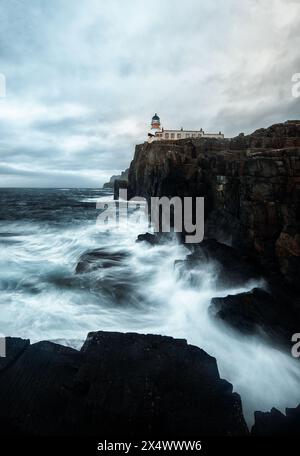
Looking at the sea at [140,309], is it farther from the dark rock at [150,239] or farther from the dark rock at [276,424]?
the dark rock at [276,424]

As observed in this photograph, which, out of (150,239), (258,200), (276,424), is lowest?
(276,424)

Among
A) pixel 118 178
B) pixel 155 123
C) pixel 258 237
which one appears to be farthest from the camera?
pixel 118 178

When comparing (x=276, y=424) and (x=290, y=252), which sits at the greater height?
(x=290, y=252)

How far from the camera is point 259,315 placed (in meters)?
7.28

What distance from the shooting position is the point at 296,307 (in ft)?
25.6

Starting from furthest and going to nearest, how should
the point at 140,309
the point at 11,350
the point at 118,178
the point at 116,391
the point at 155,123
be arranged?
the point at 118,178 < the point at 155,123 < the point at 140,309 < the point at 11,350 < the point at 116,391

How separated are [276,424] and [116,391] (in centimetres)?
232

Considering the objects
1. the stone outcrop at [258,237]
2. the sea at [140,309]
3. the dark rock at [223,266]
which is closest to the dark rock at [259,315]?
the stone outcrop at [258,237]

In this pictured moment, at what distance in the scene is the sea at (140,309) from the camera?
583 cm

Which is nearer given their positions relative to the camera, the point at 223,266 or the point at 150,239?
the point at 223,266

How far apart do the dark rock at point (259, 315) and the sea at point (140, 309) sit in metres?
0.24

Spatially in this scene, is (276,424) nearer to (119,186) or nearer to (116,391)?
(116,391)

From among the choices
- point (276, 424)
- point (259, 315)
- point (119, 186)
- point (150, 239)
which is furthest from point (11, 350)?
point (119, 186)

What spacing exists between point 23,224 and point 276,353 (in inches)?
1030
